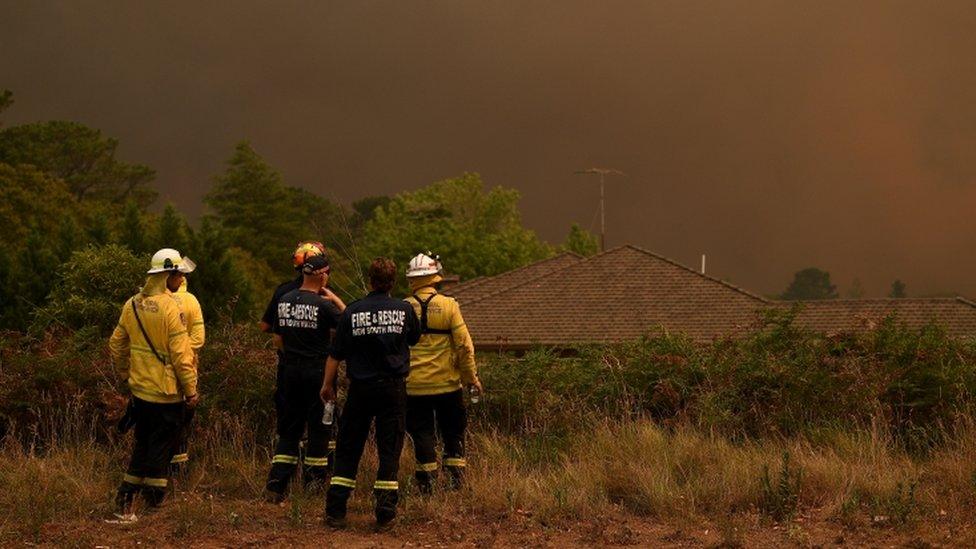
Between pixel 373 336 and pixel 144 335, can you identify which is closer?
pixel 373 336

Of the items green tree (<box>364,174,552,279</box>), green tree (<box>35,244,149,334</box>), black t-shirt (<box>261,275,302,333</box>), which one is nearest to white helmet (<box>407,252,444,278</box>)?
black t-shirt (<box>261,275,302,333</box>)

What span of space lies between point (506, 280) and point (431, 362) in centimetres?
3415

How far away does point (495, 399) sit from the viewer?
11742 millimetres

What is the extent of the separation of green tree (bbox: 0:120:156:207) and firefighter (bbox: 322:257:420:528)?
6430 centimetres

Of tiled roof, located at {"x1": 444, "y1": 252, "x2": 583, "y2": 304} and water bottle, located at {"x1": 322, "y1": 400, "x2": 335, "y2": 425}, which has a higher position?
tiled roof, located at {"x1": 444, "y1": 252, "x2": 583, "y2": 304}

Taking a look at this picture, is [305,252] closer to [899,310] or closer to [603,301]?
[603,301]

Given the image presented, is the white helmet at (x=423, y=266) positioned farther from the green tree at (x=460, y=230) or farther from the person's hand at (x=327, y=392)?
the green tree at (x=460, y=230)

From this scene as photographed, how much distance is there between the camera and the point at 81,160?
73.8 meters

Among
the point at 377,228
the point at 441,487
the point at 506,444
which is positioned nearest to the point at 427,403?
the point at 441,487

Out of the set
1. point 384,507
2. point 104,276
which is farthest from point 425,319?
point 104,276

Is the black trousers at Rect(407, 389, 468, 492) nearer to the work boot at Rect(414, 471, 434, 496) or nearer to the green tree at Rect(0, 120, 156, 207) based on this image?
the work boot at Rect(414, 471, 434, 496)

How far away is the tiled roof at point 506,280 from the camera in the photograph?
139 feet

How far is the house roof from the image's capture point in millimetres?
38219

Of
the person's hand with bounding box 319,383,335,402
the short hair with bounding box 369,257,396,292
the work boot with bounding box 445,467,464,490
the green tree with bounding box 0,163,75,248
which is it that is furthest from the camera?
the green tree with bounding box 0,163,75,248
